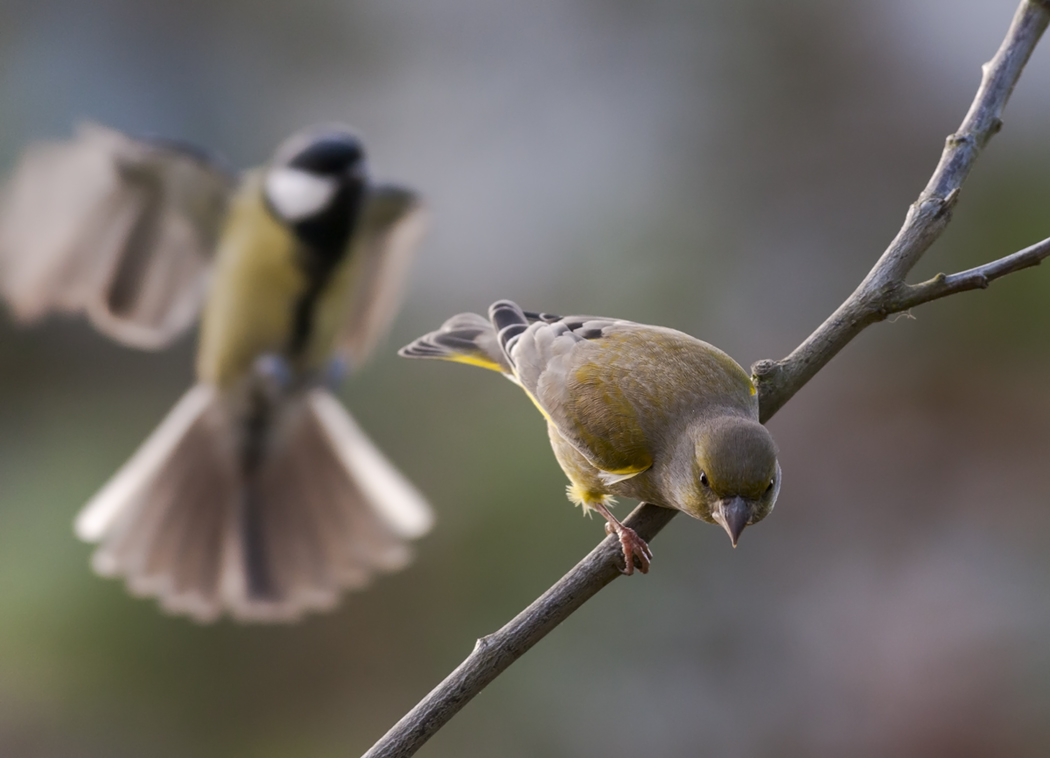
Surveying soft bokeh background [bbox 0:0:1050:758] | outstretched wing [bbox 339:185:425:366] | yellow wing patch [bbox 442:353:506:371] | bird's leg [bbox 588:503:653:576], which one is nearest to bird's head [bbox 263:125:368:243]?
outstretched wing [bbox 339:185:425:366]

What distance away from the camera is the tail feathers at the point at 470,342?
1478 mm

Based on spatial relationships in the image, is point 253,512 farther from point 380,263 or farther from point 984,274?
point 984,274

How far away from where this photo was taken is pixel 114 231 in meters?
2.95

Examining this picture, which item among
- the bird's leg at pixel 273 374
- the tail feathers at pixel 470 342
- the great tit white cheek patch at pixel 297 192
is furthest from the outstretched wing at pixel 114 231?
the tail feathers at pixel 470 342

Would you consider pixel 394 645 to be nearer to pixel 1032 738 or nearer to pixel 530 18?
pixel 1032 738

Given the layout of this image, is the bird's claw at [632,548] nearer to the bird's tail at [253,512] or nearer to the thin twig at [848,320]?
the thin twig at [848,320]

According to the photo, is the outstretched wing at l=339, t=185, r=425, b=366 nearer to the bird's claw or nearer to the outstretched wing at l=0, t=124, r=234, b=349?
the outstretched wing at l=0, t=124, r=234, b=349

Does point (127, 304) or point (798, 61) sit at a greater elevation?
point (798, 61)

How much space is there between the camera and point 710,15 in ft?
14.9

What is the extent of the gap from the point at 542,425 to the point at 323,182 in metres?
1.29

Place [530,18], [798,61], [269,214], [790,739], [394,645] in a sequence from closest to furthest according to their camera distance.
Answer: [269,214] → [790,739] → [394,645] → [798,61] → [530,18]

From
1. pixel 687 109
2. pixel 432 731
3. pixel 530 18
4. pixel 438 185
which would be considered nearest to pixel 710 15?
pixel 687 109

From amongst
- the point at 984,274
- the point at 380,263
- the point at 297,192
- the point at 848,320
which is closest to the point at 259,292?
the point at 297,192

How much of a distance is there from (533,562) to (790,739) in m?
1.07
